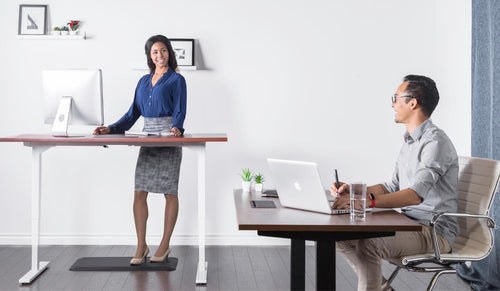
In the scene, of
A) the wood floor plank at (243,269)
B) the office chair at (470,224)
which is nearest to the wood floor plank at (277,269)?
the wood floor plank at (243,269)

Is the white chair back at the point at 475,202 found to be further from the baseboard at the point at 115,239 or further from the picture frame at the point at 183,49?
the picture frame at the point at 183,49

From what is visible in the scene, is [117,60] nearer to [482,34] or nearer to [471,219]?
[482,34]

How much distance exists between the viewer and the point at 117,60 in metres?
4.59

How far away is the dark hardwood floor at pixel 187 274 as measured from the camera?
3451 mm

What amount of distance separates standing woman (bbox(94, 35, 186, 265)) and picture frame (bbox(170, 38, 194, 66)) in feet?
1.88

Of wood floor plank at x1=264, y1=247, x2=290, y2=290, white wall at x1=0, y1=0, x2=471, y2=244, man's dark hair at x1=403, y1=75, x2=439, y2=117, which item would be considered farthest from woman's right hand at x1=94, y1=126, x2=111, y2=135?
man's dark hair at x1=403, y1=75, x2=439, y2=117

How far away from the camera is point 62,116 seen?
3.68 m

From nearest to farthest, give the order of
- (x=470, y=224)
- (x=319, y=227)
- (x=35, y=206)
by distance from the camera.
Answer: (x=319, y=227)
(x=470, y=224)
(x=35, y=206)

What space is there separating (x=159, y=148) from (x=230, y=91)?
999mm

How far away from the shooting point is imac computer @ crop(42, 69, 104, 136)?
3652 mm

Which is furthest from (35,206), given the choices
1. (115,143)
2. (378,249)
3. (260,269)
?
(378,249)

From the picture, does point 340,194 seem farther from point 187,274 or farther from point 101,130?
point 101,130

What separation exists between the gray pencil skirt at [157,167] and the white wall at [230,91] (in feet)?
2.44

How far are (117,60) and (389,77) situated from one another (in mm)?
2313
